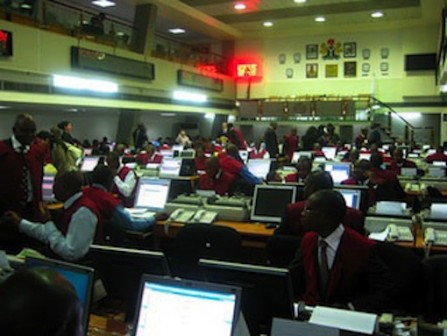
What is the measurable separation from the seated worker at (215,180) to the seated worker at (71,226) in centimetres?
334

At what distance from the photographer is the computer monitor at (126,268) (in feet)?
8.45

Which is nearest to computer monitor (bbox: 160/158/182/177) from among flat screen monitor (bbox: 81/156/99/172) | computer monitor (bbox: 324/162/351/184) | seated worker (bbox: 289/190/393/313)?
flat screen monitor (bbox: 81/156/99/172)

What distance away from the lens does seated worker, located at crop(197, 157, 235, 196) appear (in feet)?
23.9

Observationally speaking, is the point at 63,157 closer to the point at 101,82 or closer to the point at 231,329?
the point at 101,82

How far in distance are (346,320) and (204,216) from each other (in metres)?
3.81

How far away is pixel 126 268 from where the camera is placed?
268cm

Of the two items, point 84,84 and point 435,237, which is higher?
point 84,84

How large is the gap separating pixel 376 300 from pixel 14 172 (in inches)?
132

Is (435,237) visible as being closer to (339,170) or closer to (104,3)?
(339,170)

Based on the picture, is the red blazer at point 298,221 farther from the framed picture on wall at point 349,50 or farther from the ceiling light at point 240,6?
the framed picture on wall at point 349,50

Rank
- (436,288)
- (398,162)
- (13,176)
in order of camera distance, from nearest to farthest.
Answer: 1. (436,288)
2. (13,176)
3. (398,162)

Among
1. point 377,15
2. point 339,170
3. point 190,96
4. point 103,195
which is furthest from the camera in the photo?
point 377,15

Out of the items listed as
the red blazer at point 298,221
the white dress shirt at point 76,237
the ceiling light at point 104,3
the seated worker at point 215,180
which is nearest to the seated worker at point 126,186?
the seated worker at point 215,180

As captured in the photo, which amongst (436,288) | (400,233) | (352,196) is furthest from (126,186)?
(436,288)
